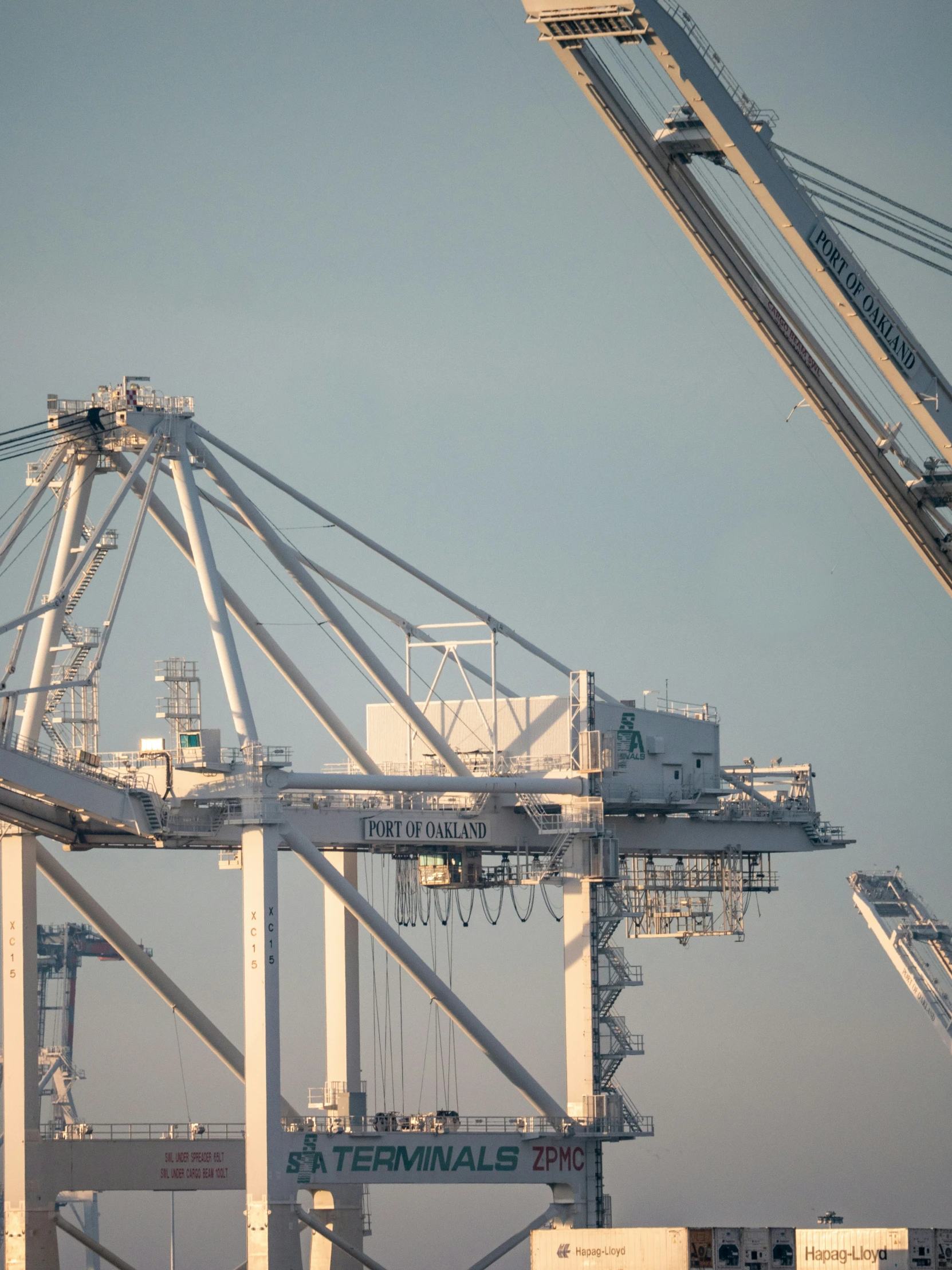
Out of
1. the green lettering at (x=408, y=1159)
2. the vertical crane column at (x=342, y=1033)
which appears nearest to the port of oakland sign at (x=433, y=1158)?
the green lettering at (x=408, y=1159)

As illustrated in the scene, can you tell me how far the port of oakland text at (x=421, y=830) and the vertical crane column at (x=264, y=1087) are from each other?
618 centimetres

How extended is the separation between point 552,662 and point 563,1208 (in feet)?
60.9

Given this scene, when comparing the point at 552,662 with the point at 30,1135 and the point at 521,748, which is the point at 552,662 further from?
the point at 30,1135

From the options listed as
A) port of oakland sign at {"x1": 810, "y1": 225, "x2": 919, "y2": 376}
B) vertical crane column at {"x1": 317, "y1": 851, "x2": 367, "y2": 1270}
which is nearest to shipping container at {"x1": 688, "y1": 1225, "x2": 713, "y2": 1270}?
vertical crane column at {"x1": 317, "y1": 851, "x2": 367, "y2": 1270}

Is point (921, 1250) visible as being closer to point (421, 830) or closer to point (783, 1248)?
point (783, 1248)

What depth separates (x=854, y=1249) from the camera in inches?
2576

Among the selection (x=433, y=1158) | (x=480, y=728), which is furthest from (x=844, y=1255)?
(x=480, y=728)

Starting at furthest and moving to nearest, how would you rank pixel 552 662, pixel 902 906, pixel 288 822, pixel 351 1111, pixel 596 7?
pixel 902 906 → pixel 552 662 → pixel 351 1111 → pixel 288 822 → pixel 596 7

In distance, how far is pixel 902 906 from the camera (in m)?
108

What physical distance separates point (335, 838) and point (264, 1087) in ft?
30.1

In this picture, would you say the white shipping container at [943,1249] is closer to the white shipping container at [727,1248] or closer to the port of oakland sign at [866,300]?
the white shipping container at [727,1248]

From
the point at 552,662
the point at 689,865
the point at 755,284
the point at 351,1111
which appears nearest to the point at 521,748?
the point at 552,662

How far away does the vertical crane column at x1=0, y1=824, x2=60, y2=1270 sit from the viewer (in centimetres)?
7612

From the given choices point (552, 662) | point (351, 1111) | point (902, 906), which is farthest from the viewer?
point (902, 906)
